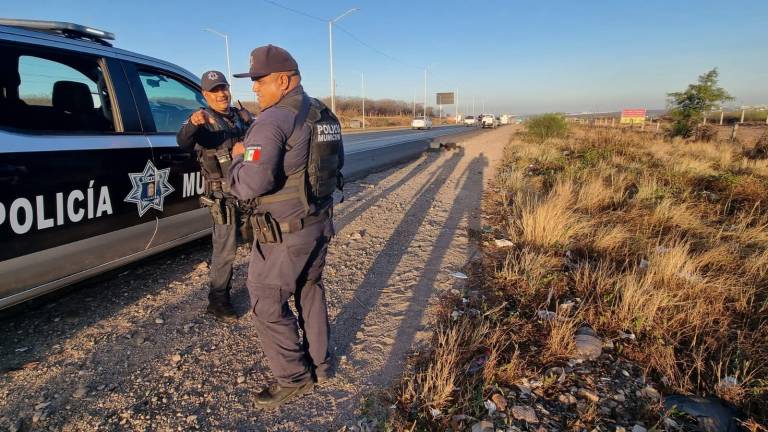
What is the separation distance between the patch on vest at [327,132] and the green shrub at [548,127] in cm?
1958

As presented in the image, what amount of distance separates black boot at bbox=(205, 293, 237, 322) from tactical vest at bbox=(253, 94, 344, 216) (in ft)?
4.38

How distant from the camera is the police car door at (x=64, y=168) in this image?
2.23 m

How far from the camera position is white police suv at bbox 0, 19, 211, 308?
89.3 inches

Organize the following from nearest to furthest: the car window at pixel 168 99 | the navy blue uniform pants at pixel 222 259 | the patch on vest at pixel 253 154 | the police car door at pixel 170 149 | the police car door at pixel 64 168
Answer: the patch on vest at pixel 253 154 < the police car door at pixel 64 168 < the navy blue uniform pants at pixel 222 259 < the police car door at pixel 170 149 < the car window at pixel 168 99

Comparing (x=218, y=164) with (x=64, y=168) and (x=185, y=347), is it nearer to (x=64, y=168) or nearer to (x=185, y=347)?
(x=64, y=168)

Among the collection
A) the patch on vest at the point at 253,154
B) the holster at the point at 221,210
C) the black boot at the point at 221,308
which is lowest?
the black boot at the point at 221,308

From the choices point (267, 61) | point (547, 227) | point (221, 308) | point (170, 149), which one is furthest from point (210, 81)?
point (547, 227)

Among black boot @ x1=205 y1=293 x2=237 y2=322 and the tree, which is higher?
the tree

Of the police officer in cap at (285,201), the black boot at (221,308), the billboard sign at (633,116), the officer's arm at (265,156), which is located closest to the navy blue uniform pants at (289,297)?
the police officer in cap at (285,201)

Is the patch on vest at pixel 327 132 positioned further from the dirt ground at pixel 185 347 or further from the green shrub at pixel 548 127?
the green shrub at pixel 548 127

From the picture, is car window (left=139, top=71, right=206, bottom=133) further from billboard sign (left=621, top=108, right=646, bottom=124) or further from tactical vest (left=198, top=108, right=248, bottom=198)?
billboard sign (left=621, top=108, right=646, bottom=124)

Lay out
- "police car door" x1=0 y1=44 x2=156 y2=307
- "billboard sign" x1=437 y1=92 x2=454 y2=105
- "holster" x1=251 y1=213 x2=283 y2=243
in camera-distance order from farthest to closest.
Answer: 1. "billboard sign" x1=437 y1=92 x2=454 y2=105
2. "police car door" x1=0 y1=44 x2=156 y2=307
3. "holster" x1=251 y1=213 x2=283 y2=243

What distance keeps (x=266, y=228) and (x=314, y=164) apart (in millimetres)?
404

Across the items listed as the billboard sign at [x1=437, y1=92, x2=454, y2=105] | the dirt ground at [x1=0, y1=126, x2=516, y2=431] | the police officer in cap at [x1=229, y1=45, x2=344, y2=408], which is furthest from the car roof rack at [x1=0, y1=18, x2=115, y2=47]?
the billboard sign at [x1=437, y1=92, x2=454, y2=105]
